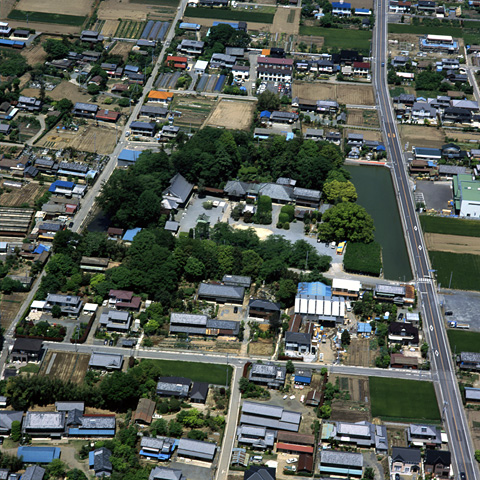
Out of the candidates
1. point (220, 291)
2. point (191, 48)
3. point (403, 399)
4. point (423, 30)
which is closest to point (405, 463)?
point (403, 399)

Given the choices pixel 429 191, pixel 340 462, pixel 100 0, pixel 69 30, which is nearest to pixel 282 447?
pixel 340 462

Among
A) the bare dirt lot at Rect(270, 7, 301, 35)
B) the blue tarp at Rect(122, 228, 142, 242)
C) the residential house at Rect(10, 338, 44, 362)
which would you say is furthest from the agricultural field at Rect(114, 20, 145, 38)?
the residential house at Rect(10, 338, 44, 362)

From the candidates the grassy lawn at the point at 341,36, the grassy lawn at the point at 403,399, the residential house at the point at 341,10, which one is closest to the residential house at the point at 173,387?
the grassy lawn at the point at 403,399

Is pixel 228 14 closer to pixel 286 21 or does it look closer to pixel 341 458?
pixel 286 21

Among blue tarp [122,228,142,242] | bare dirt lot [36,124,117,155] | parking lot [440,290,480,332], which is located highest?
bare dirt lot [36,124,117,155]

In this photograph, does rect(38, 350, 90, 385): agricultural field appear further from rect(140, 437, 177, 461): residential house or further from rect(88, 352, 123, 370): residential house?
rect(140, 437, 177, 461): residential house

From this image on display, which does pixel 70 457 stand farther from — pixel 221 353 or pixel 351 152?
pixel 351 152

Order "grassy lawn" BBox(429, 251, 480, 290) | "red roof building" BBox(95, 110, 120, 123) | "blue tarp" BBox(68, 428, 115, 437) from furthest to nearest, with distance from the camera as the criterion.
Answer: "red roof building" BBox(95, 110, 120, 123), "grassy lawn" BBox(429, 251, 480, 290), "blue tarp" BBox(68, 428, 115, 437)
